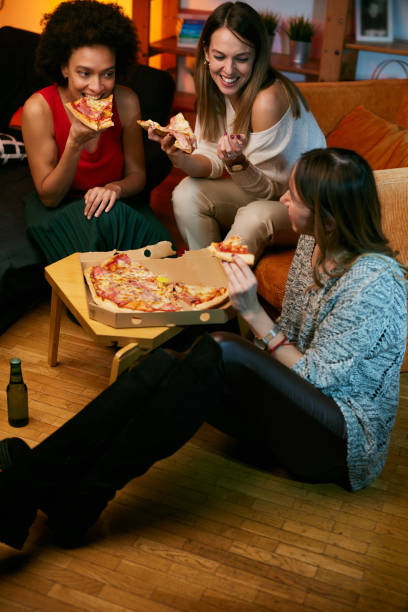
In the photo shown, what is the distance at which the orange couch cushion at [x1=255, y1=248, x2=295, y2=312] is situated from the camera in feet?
Result: 8.57

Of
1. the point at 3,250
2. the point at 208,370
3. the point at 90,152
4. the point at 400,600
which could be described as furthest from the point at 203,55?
the point at 400,600

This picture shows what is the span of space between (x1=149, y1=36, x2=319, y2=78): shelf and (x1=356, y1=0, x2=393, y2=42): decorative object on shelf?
0.31 m

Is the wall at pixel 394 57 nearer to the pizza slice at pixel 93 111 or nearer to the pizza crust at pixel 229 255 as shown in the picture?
the pizza slice at pixel 93 111

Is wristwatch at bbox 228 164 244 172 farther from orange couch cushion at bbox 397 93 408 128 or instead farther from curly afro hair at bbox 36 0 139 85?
orange couch cushion at bbox 397 93 408 128

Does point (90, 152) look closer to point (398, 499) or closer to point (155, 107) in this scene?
point (155, 107)

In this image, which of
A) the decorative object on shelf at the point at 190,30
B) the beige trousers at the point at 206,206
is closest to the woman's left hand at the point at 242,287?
the beige trousers at the point at 206,206

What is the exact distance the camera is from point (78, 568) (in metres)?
1.80

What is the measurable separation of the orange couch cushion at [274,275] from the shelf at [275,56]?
5.66 feet

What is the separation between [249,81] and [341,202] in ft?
3.54

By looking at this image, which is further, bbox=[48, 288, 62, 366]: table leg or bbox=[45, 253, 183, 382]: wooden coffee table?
bbox=[48, 288, 62, 366]: table leg

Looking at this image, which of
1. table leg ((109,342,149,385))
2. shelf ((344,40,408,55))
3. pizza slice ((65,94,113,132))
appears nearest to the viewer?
table leg ((109,342,149,385))

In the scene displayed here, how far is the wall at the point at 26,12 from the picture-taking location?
4.71 metres

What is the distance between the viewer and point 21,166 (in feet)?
11.5

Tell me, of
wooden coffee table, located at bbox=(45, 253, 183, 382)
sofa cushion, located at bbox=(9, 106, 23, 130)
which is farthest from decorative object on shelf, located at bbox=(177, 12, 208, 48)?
wooden coffee table, located at bbox=(45, 253, 183, 382)
